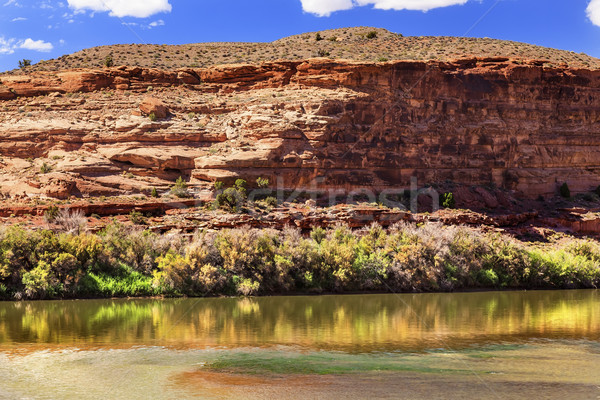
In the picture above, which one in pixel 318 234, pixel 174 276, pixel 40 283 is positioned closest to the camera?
pixel 40 283

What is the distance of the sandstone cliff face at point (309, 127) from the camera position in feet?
151

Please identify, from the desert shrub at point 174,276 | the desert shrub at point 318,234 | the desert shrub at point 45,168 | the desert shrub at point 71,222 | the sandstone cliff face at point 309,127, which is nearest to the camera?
the desert shrub at point 174,276

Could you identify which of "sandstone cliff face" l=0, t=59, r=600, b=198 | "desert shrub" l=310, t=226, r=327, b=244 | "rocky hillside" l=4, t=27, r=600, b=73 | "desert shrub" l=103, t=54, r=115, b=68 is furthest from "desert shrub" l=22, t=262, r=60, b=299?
"rocky hillside" l=4, t=27, r=600, b=73

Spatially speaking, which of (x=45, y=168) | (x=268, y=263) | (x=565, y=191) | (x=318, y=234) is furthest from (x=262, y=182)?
(x=565, y=191)

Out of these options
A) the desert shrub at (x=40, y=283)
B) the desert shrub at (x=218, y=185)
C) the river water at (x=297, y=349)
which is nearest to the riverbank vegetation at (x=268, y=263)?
the desert shrub at (x=40, y=283)

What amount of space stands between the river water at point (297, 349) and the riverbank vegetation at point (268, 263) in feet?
5.54

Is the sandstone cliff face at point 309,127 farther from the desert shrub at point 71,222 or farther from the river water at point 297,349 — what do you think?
the river water at point 297,349

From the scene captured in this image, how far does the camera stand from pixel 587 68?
56.9 meters

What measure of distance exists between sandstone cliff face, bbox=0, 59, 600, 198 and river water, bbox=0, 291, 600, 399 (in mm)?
19863

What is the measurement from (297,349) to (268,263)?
42.5 feet

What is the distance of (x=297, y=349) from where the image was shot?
58.9ft

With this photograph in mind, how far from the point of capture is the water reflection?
19203 millimetres

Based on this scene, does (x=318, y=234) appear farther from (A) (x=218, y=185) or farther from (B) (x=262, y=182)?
(A) (x=218, y=185)

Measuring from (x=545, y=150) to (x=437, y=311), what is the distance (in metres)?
33.6
